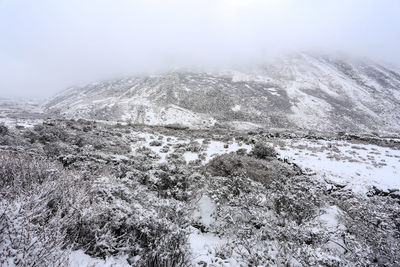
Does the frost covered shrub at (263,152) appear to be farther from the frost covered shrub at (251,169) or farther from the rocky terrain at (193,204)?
the frost covered shrub at (251,169)

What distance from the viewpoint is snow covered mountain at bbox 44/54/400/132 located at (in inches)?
1399

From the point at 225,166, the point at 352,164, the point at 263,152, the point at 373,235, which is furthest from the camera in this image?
the point at 263,152

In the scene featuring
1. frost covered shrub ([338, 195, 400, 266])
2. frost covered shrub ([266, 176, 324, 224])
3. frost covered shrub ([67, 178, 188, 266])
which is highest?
frost covered shrub ([67, 178, 188, 266])

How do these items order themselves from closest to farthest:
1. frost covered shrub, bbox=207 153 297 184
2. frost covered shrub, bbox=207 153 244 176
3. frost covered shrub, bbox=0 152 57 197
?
frost covered shrub, bbox=0 152 57 197 < frost covered shrub, bbox=207 153 297 184 < frost covered shrub, bbox=207 153 244 176

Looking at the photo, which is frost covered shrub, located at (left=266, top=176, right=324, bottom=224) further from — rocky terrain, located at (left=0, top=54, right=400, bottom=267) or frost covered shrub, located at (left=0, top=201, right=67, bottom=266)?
frost covered shrub, located at (left=0, top=201, right=67, bottom=266)

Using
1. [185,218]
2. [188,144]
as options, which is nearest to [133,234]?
[185,218]

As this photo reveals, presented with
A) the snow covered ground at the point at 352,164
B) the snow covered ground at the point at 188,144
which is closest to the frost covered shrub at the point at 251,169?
the snow covered ground at the point at 352,164

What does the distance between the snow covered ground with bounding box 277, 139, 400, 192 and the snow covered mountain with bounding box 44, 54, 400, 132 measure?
18.5 meters

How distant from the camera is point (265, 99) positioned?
43781 millimetres

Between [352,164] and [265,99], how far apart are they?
36339 mm

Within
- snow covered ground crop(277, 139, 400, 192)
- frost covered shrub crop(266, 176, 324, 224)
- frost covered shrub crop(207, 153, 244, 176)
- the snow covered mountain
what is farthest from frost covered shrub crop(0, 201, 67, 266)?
the snow covered mountain

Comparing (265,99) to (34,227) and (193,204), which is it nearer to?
(193,204)

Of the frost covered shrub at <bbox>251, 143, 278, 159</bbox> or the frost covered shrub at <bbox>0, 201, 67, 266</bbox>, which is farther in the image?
the frost covered shrub at <bbox>251, 143, 278, 159</bbox>

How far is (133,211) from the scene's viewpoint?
3512 millimetres
